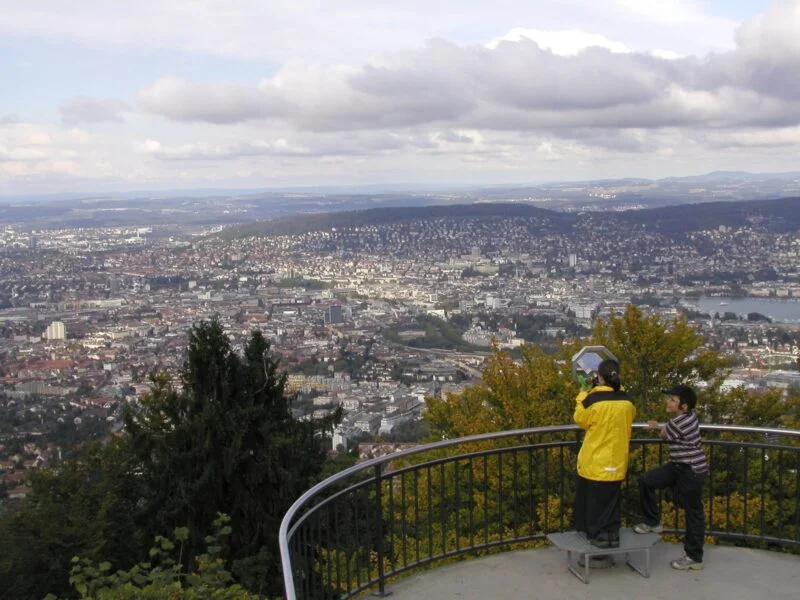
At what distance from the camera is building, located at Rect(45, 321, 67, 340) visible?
238ft

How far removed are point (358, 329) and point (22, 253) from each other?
241ft

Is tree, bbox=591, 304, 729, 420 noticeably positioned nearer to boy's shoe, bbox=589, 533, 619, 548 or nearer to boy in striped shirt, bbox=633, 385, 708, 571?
boy in striped shirt, bbox=633, 385, 708, 571

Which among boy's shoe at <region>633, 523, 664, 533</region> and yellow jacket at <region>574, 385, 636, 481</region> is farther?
boy's shoe at <region>633, 523, 664, 533</region>

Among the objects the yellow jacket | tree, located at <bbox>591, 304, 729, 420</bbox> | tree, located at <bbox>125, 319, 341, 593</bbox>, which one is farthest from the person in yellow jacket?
tree, located at <bbox>591, 304, 729, 420</bbox>

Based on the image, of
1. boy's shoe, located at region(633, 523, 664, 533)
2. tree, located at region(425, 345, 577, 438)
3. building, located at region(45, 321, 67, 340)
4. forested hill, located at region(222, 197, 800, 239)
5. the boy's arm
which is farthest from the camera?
forested hill, located at region(222, 197, 800, 239)

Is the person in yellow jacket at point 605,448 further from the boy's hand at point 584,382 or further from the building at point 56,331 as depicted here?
the building at point 56,331

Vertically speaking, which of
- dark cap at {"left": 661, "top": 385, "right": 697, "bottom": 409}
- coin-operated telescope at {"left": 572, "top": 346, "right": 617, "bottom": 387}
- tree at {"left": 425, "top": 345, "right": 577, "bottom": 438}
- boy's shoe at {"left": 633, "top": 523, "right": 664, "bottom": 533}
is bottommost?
tree at {"left": 425, "top": 345, "right": 577, "bottom": 438}

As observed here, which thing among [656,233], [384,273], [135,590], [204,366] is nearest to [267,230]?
[384,273]

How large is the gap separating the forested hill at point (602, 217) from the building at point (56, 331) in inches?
2143

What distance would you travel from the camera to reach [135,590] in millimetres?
5004

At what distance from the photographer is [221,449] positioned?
585 inches

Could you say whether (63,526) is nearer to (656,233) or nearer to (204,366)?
(204,366)

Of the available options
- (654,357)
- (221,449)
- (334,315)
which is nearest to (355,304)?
(334,315)

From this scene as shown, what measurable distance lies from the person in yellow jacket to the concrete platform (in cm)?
32
